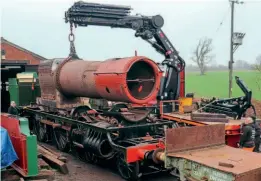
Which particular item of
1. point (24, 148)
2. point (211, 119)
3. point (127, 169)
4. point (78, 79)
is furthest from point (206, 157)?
point (78, 79)

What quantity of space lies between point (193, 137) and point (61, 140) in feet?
18.1

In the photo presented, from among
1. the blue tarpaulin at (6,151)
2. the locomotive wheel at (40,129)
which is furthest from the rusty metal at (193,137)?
the locomotive wheel at (40,129)

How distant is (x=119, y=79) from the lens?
26.1ft

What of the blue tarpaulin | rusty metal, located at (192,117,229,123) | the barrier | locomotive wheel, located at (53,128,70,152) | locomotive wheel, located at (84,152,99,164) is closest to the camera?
the blue tarpaulin

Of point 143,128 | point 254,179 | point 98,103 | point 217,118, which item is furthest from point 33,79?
point 254,179

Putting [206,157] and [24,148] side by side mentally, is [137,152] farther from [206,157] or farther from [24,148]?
[24,148]

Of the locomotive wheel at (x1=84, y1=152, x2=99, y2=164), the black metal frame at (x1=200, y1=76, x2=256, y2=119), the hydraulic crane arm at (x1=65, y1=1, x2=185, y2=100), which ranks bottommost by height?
the locomotive wheel at (x1=84, y1=152, x2=99, y2=164)

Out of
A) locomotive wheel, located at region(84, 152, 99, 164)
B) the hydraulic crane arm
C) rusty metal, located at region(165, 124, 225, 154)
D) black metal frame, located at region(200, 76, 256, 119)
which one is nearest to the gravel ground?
locomotive wheel, located at region(84, 152, 99, 164)

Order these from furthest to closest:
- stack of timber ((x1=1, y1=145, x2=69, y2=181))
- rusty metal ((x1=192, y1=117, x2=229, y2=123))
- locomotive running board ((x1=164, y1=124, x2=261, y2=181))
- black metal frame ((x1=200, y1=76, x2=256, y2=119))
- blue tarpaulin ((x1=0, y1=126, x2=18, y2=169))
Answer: black metal frame ((x1=200, y1=76, x2=256, y2=119)) → rusty metal ((x1=192, y1=117, x2=229, y2=123)) → stack of timber ((x1=1, y1=145, x2=69, y2=181)) → blue tarpaulin ((x1=0, y1=126, x2=18, y2=169)) → locomotive running board ((x1=164, y1=124, x2=261, y2=181))

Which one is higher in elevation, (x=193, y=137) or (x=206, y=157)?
(x=193, y=137)

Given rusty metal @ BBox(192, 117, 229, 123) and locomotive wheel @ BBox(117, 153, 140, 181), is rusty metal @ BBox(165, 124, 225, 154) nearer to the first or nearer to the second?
locomotive wheel @ BBox(117, 153, 140, 181)

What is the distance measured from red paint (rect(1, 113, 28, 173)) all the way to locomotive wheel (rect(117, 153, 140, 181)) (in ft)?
6.80

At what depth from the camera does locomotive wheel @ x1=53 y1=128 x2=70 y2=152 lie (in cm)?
1057

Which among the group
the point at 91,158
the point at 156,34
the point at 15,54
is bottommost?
the point at 91,158
